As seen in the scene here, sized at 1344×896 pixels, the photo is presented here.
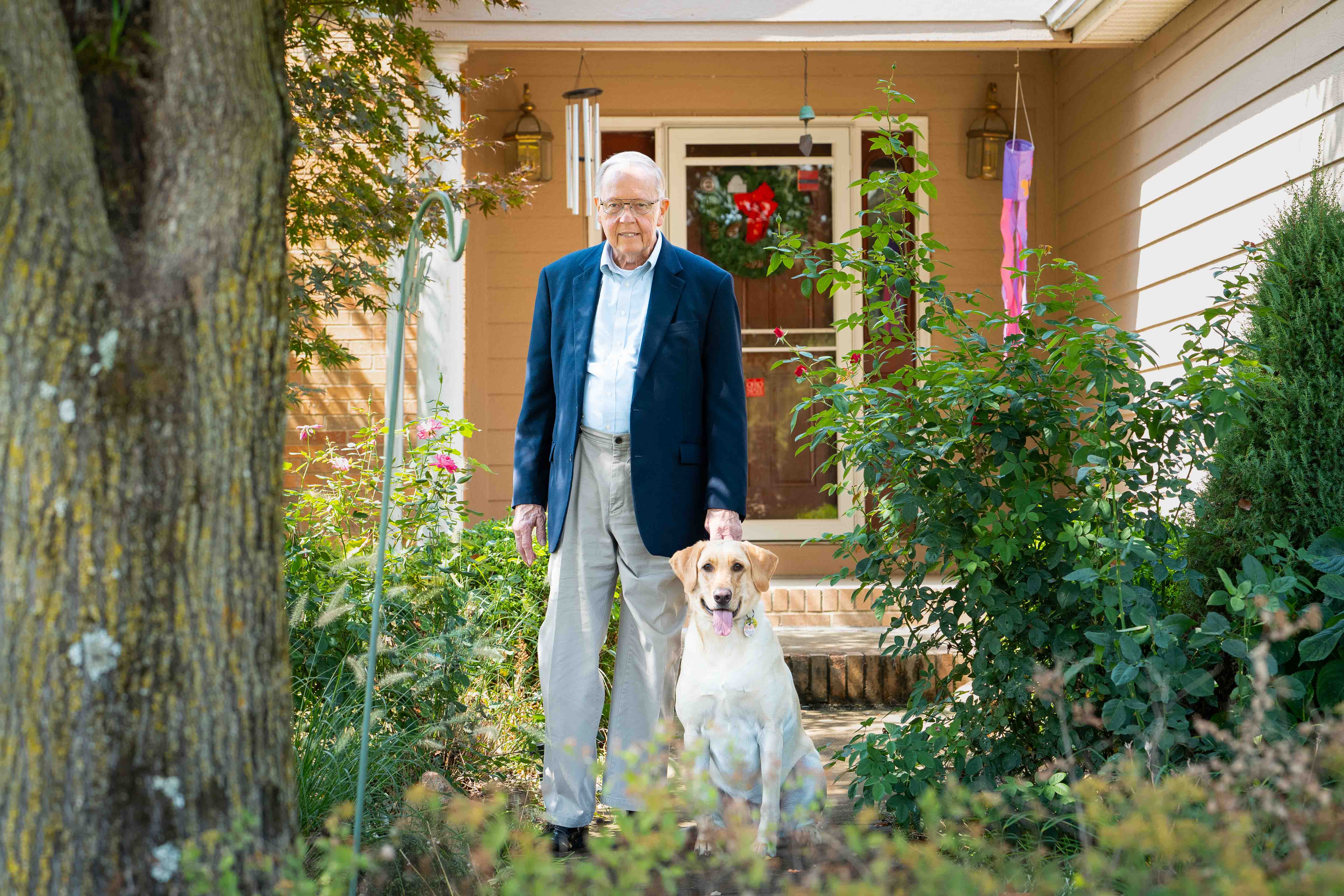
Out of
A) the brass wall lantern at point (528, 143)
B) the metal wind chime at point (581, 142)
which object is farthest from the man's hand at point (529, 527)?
the brass wall lantern at point (528, 143)

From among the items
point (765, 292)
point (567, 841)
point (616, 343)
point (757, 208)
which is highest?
point (757, 208)

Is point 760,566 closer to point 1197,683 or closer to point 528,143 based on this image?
point 1197,683

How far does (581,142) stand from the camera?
630 cm

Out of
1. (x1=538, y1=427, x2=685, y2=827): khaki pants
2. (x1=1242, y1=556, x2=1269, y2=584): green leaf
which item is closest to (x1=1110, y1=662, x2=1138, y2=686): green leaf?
(x1=1242, y1=556, x2=1269, y2=584): green leaf

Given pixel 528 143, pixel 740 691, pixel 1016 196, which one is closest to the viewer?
pixel 740 691

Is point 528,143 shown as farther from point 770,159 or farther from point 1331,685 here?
point 1331,685

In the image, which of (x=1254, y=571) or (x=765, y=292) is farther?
(x=765, y=292)

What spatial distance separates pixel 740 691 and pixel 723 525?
0.46 meters

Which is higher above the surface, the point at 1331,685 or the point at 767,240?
the point at 767,240

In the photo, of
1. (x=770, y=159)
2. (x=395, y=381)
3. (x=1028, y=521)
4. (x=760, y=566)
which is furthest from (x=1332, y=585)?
(x=770, y=159)

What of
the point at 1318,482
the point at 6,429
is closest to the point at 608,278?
the point at 6,429

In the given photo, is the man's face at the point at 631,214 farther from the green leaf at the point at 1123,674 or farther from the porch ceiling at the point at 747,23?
the porch ceiling at the point at 747,23

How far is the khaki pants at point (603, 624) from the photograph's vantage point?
3.10m

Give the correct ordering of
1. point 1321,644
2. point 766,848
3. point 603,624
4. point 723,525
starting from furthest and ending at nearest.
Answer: point 603,624, point 723,525, point 766,848, point 1321,644
